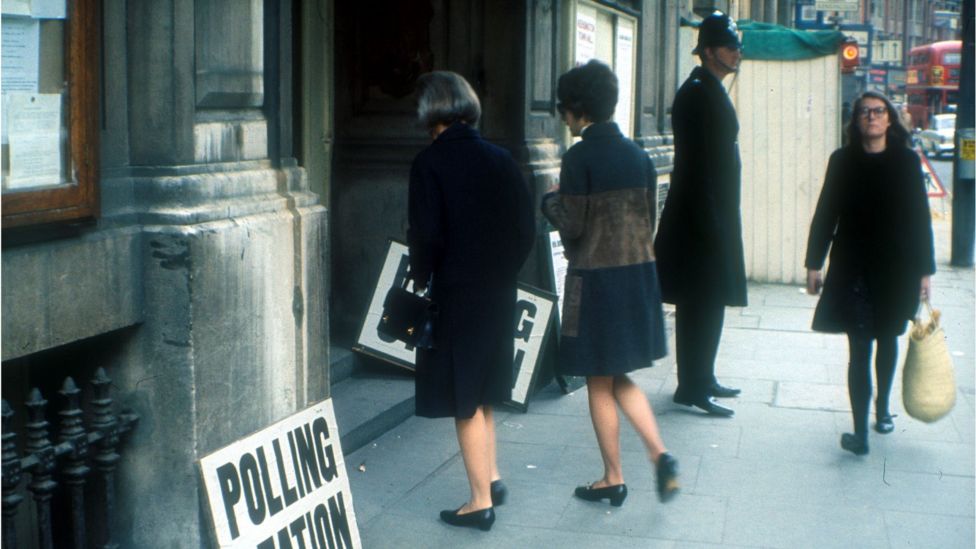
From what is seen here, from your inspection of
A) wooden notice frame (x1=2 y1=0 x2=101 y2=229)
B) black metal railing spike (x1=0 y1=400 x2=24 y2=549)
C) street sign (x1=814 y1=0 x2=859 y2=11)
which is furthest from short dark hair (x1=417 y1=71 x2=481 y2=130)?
street sign (x1=814 y1=0 x2=859 y2=11)

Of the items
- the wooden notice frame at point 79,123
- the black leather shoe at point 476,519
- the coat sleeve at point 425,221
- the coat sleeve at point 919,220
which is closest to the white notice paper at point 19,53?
the wooden notice frame at point 79,123

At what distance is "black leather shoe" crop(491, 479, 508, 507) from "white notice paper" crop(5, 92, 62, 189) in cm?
233

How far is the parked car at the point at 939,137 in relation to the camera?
146ft

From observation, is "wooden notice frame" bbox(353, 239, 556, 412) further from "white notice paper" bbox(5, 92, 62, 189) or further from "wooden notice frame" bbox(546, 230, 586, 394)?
"white notice paper" bbox(5, 92, 62, 189)

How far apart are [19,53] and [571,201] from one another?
7.62 feet

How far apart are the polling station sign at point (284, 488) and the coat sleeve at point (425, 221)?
78cm

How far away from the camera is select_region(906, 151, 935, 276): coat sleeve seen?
5.97 m

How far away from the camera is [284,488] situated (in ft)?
13.1

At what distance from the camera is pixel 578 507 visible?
17.6ft

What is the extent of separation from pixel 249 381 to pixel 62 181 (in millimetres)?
964

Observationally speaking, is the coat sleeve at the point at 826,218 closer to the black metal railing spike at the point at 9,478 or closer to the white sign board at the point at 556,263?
the white sign board at the point at 556,263

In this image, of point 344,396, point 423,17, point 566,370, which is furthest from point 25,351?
point 423,17

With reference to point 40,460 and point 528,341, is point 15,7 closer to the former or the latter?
point 40,460

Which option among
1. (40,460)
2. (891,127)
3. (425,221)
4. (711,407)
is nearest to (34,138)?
(40,460)
